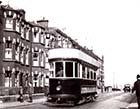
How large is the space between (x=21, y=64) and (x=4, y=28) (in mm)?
5070

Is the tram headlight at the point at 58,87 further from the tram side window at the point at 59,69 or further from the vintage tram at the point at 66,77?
the tram side window at the point at 59,69

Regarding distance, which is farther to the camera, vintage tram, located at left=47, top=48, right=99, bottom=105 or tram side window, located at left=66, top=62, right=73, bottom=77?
tram side window, located at left=66, top=62, right=73, bottom=77

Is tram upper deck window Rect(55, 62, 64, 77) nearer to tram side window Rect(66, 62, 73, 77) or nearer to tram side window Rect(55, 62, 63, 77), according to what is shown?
tram side window Rect(55, 62, 63, 77)

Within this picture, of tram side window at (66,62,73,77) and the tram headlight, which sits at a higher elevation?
tram side window at (66,62,73,77)

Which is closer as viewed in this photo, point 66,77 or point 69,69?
point 66,77

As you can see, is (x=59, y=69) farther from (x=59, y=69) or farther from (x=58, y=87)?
(x=58, y=87)

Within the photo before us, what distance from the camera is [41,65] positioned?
4700 cm

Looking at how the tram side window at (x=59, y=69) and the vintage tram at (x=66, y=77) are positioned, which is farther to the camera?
the tram side window at (x=59, y=69)

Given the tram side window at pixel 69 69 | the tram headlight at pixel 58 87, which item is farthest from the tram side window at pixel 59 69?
the tram headlight at pixel 58 87

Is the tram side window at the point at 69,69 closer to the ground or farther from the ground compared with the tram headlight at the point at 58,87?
farther from the ground

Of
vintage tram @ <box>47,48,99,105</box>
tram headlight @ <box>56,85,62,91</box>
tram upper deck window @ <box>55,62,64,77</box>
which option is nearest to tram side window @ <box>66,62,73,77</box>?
vintage tram @ <box>47,48,99,105</box>

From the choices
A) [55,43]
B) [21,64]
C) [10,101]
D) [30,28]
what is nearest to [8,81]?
[21,64]

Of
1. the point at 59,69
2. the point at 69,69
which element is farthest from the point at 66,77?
the point at 59,69

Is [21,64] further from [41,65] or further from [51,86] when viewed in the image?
[51,86]
